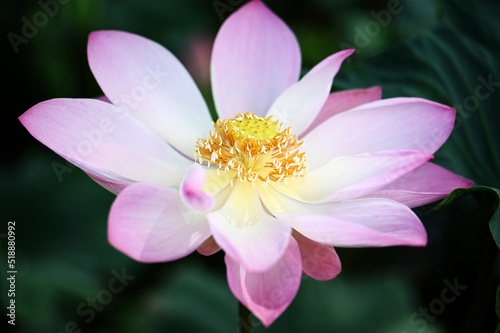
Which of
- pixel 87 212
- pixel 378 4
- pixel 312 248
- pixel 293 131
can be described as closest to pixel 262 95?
pixel 293 131

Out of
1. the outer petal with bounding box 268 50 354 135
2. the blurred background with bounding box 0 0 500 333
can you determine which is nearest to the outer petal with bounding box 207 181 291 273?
the outer petal with bounding box 268 50 354 135

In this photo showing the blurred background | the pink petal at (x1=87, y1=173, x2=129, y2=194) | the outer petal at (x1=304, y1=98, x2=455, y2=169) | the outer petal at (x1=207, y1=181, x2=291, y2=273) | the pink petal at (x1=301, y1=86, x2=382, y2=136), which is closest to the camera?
the outer petal at (x1=207, y1=181, x2=291, y2=273)

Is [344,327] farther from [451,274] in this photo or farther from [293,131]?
[293,131]

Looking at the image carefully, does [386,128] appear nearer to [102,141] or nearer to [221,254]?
[102,141]

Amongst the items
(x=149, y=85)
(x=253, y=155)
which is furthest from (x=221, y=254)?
(x=149, y=85)

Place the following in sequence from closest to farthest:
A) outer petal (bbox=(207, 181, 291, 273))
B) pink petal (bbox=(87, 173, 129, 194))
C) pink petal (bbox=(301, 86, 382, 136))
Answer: outer petal (bbox=(207, 181, 291, 273))
pink petal (bbox=(87, 173, 129, 194))
pink petal (bbox=(301, 86, 382, 136))

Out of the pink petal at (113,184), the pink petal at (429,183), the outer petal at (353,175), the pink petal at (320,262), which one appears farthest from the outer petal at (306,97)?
the pink petal at (113,184)

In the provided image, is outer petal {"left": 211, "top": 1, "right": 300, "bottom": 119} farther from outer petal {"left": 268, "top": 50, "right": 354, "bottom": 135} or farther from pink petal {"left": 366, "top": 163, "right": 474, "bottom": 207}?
pink petal {"left": 366, "top": 163, "right": 474, "bottom": 207}
